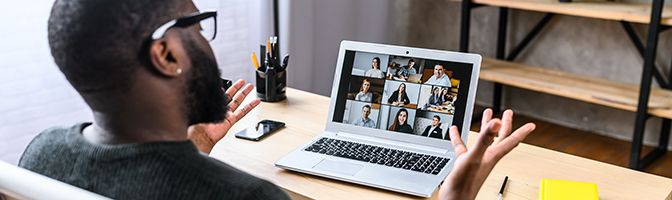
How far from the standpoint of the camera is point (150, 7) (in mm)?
909

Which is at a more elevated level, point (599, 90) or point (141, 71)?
point (141, 71)

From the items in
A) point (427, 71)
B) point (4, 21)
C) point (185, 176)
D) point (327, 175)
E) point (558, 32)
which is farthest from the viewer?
point (558, 32)

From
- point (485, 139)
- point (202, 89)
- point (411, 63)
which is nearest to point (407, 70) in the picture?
point (411, 63)

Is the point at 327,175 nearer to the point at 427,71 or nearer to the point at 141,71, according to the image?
the point at 427,71

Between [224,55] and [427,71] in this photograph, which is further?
[224,55]

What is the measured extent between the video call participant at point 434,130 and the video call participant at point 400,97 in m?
0.07

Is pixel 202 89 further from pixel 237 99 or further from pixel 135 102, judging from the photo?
pixel 237 99

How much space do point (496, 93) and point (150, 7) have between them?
288 centimetres

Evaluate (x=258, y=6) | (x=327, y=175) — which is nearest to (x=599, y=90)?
(x=258, y=6)

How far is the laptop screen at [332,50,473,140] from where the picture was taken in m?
1.53

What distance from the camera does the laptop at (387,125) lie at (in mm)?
1440

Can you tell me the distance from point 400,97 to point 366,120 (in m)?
0.09

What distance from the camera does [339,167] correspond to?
1.45 m

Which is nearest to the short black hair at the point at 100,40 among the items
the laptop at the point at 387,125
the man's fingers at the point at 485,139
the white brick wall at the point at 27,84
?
the man's fingers at the point at 485,139
